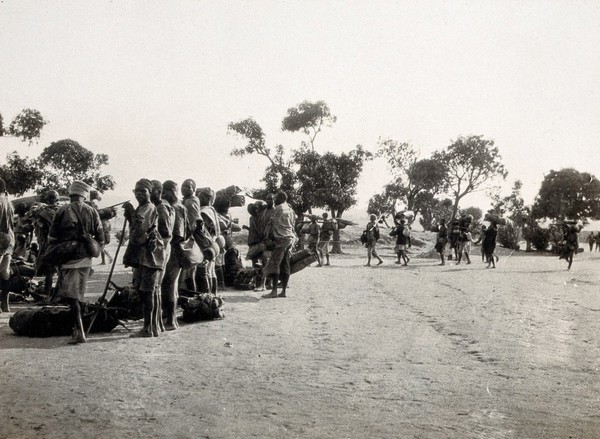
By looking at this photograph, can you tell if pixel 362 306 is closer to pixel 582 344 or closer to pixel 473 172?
pixel 582 344

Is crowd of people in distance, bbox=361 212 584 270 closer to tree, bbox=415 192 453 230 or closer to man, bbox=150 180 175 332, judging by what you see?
man, bbox=150 180 175 332

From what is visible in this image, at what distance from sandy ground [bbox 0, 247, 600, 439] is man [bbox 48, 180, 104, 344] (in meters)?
0.38

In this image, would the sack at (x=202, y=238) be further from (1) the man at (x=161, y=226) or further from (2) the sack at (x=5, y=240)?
(2) the sack at (x=5, y=240)

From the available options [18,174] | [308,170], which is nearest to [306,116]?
[308,170]

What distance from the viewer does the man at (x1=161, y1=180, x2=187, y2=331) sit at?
748cm

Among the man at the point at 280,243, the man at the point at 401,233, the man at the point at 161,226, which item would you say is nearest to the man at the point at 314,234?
the man at the point at 401,233

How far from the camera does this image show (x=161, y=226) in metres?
6.91

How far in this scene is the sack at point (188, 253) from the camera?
7.55m

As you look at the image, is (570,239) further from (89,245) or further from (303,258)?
(89,245)

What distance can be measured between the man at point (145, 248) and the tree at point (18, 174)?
4.09m

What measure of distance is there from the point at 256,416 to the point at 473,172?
128 feet

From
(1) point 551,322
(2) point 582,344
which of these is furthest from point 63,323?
(1) point 551,322

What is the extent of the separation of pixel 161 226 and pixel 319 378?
9.33 feet

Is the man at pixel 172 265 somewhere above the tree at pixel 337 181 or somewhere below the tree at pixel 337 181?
below
